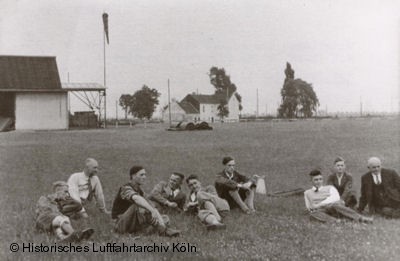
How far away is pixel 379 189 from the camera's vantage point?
706cm

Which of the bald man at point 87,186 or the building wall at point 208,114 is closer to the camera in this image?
the bald man at point 87,186

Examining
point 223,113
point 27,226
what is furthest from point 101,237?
point 223,113

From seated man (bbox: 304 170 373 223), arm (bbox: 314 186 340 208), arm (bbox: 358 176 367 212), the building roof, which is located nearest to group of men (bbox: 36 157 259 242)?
seated man (bbox: 304 170 373 223)

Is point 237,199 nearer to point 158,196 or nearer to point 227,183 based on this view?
point 227,183

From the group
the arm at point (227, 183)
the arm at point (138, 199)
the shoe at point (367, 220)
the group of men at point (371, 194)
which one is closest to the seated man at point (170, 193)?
the arm at point (227, 183)

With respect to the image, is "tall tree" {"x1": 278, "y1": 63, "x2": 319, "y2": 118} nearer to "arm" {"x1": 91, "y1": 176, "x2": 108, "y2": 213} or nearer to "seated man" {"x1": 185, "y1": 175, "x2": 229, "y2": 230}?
"seated man" {"x1": 185, "y1": 175, "x2": 229, "y2": 230}

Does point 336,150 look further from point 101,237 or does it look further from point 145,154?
point 101,237

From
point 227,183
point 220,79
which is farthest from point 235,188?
point 220,79

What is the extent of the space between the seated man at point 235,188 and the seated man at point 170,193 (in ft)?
2.12

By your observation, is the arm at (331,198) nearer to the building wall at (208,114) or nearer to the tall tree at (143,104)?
the tall tree at (143,104)

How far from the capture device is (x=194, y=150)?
621 inches

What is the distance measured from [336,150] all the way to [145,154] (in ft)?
21.5

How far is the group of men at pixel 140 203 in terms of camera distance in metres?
5.76

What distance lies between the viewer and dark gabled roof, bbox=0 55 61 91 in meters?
23.9
